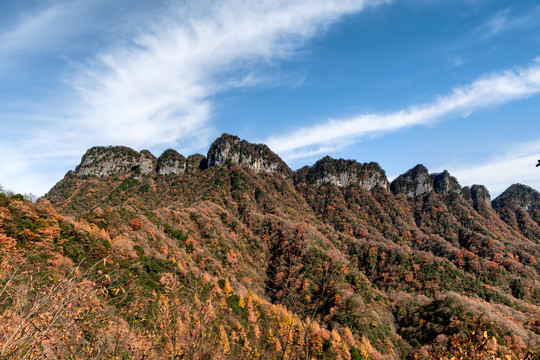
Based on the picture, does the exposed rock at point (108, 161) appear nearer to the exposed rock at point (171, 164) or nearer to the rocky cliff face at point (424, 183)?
the exposed rock at point (171, 164)

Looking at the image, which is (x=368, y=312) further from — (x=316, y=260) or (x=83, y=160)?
(x=83, y=160)

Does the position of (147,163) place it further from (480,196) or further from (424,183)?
(480,196)

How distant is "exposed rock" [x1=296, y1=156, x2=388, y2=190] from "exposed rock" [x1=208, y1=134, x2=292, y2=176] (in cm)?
2502

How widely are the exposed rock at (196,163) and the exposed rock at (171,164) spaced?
2.90 meters

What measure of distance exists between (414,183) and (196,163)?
503 feet

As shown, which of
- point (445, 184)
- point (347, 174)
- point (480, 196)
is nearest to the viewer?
point (445, 184)

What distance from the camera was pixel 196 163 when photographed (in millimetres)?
145125

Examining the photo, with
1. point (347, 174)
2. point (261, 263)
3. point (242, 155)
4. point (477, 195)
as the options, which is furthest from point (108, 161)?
point (477, 195)

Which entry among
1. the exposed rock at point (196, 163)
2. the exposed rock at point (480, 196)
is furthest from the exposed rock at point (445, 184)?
the exposed rock at point (196, 163)

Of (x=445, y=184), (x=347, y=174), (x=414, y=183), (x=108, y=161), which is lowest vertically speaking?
(x=445, y=184)

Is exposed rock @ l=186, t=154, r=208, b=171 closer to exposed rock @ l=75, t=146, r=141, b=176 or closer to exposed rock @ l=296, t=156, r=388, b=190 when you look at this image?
exposed rock @ l=75, t=146, r=141, b=176

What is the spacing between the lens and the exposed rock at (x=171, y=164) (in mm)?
132875

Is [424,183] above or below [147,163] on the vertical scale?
below

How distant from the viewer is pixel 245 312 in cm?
3459
